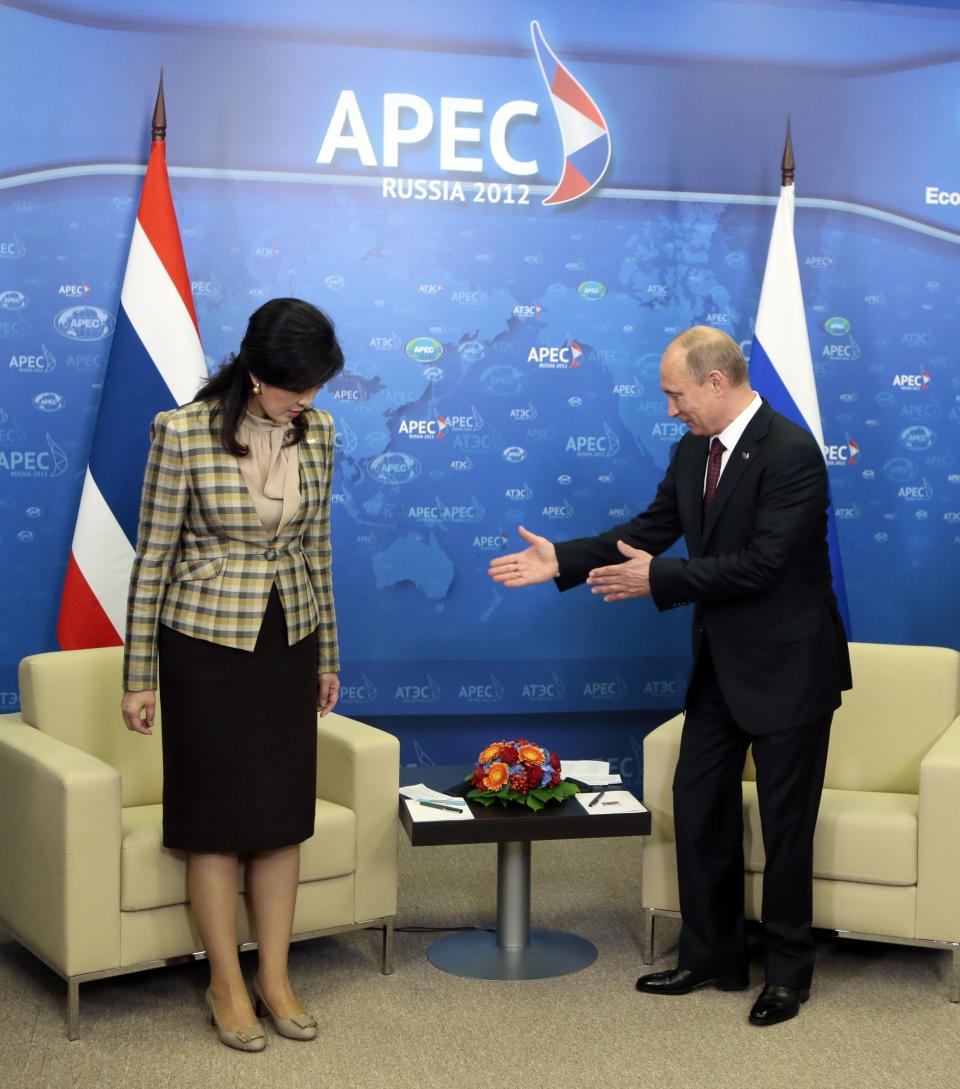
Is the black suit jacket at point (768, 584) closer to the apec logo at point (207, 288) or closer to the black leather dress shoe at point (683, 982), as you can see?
the black leather dress shoe at point (683, 982)

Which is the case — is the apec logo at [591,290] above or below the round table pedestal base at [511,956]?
above

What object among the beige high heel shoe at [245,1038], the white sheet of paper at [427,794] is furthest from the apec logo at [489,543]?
the beige high heel shoe at [245,1038]

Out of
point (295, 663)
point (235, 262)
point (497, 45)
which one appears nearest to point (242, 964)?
point (295, 663)

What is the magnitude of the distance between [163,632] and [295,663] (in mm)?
318

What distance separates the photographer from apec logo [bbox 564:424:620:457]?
492 cm

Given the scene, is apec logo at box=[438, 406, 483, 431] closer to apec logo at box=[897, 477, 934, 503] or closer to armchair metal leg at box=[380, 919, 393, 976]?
apec logo at box=[897, 477, 934, 503]

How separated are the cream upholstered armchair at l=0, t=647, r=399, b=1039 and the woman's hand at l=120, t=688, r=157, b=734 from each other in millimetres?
219

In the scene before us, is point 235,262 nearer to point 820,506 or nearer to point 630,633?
point 630,633

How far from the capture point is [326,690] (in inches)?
131

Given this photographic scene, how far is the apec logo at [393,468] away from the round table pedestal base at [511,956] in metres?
1.72

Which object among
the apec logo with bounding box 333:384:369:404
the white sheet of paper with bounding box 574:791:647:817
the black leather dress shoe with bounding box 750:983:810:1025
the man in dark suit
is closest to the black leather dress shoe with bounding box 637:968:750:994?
the man in dark suit

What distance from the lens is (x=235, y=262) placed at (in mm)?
4621

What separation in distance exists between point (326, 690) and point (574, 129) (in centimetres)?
259

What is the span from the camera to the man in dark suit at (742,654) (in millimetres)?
3213
